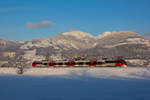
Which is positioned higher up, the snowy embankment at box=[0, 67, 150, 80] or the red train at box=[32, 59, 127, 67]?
the red train at box=[32, 59, 127, 67]

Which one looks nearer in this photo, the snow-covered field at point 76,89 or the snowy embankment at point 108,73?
the snow-covered field at point 76,89

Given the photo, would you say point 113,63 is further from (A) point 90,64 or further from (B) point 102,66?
(A) point 90,64

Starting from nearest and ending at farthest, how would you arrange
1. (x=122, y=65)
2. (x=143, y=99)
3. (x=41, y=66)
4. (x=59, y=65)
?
(x=143, y=99)
(x=122, y=65)
(x=59, y=65)
(x=41, y=66)

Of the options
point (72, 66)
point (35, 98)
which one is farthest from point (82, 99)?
point (72, 66)

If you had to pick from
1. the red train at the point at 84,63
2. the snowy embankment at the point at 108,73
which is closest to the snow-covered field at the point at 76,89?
the snowy embankment at the point at 108,73

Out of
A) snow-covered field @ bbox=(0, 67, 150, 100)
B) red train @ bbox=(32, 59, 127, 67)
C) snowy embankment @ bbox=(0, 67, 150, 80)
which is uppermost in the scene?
red train @ bbox=(32, 59, 127, 67)

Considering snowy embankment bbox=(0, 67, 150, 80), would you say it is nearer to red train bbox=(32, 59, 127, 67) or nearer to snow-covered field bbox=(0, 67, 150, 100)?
Answer: snow-covered field bbox=(0, 67, 150, 100)

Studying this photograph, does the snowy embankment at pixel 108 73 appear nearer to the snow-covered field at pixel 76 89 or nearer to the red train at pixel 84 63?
the snow-covered field at pixel 76 89

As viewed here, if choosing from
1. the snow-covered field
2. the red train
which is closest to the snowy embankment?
the snow-covered field

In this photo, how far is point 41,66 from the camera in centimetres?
11481

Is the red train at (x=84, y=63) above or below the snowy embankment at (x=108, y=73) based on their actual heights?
above

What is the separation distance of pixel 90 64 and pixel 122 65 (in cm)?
1627

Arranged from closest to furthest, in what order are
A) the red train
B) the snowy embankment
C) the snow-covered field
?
the snow-covered field
the snowy embankment
the red train

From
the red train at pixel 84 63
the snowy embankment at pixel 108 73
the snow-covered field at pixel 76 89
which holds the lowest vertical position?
the snow-covered field at pixel 76 89
